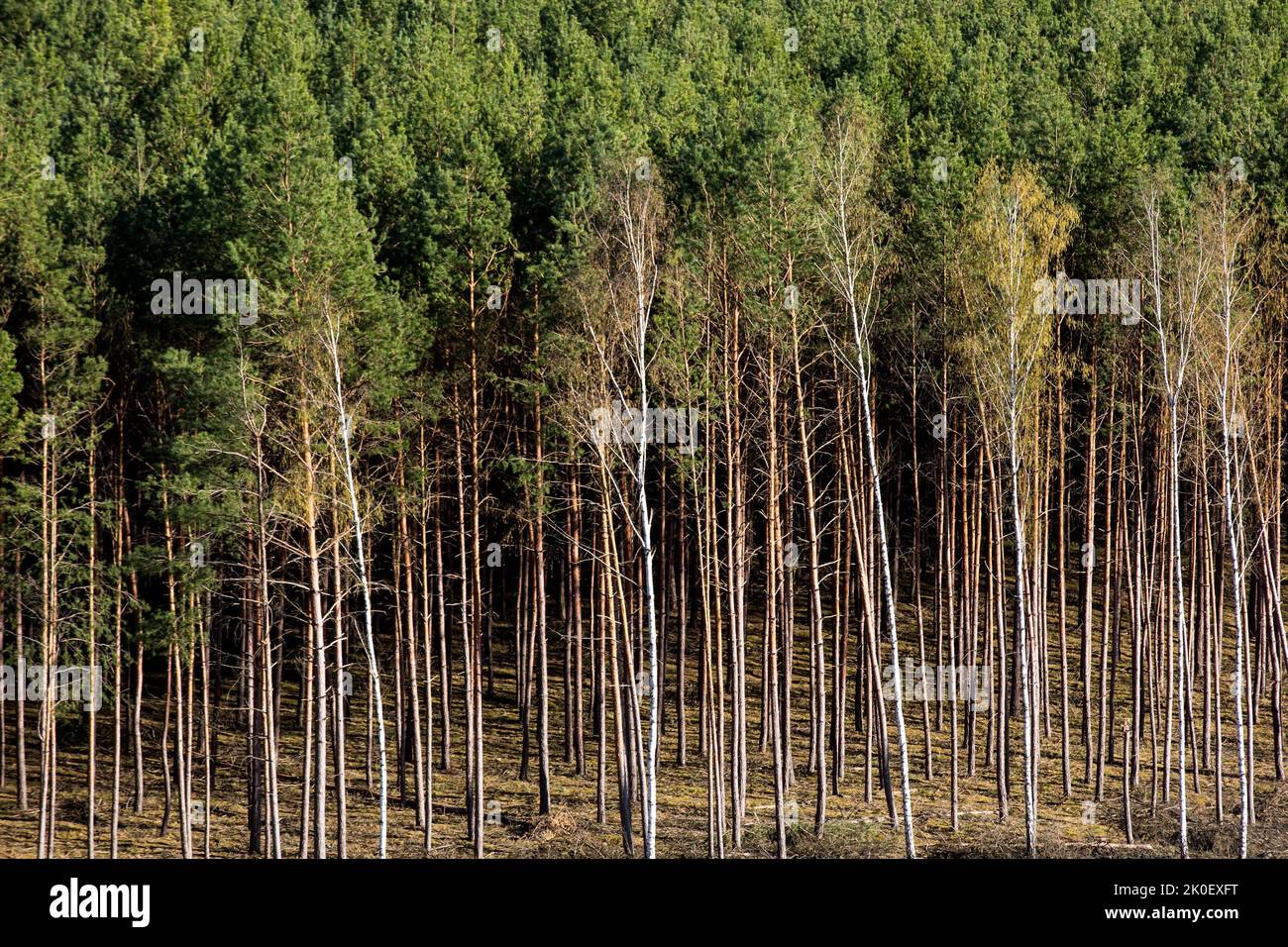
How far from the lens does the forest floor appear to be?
32281 mm

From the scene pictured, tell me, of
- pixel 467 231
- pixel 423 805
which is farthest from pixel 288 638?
pixel 467 231

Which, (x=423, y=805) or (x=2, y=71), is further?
(x=2, y=71)

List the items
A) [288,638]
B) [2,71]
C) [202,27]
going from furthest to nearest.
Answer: [202,27], [2,71], [288,638]

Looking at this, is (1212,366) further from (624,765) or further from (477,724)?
(477,724)

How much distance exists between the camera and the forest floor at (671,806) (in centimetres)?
3228

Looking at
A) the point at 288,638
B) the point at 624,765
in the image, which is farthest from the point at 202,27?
the point at 624,765

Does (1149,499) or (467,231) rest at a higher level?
(467,231)

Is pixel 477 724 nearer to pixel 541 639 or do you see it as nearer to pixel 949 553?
pixel 541 639

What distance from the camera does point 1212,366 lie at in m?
31.9

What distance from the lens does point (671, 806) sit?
35344mm

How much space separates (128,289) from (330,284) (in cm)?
605

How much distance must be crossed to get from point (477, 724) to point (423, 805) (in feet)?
10.5
